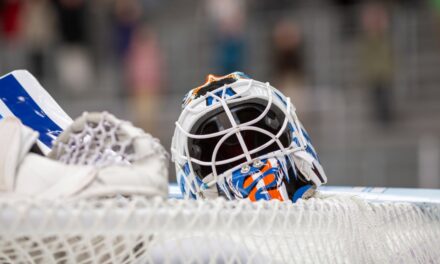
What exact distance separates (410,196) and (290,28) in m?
4.11

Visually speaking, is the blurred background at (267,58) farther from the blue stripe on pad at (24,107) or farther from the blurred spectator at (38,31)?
the blue stripe on pad at (24,107)

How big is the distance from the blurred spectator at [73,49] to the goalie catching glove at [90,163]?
16.5ft

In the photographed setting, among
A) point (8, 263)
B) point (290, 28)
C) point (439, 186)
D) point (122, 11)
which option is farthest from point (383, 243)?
point (122, 11)

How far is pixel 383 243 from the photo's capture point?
129 centimetres

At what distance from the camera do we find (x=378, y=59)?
18.0ft

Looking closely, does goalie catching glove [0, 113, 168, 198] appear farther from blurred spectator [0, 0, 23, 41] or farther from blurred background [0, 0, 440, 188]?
blurred spectator [0, 0, 23, 41]

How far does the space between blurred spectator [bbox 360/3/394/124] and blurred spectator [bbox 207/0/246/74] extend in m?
0.86

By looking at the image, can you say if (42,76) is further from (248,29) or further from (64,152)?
(64,152)

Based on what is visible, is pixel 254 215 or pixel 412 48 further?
pixel 412 48

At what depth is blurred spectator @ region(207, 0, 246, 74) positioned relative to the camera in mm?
5699

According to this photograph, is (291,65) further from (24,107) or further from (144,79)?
(24,107)

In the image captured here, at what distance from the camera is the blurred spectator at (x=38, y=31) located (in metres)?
6.07

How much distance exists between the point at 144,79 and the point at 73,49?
0.67 m

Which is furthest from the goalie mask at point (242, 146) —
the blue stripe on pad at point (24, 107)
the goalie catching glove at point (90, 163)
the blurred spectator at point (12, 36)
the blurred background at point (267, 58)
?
the blurred spectator at point (12, 36)
